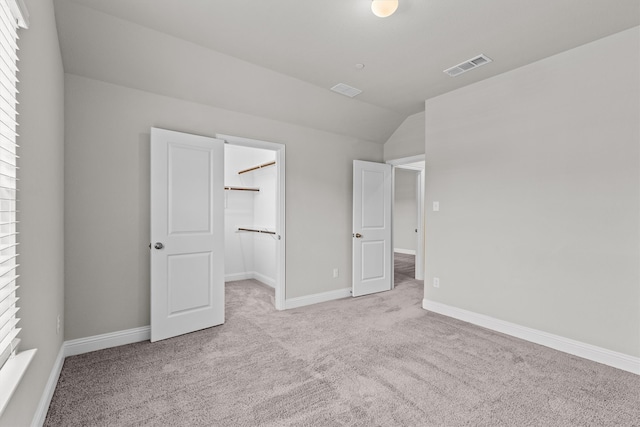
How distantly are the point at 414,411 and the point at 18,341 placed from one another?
2162 millimetres

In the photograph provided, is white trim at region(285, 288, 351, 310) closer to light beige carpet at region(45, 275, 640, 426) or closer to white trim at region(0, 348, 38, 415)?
light beige carpet at region(45, 275, 640, 426)

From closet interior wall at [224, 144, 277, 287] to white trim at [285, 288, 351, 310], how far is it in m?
1.35

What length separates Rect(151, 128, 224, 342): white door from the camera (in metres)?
3.00

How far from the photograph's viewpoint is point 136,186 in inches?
118

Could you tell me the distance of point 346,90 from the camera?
3799 millimetres

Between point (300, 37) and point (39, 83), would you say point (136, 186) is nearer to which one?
point (39, 83)

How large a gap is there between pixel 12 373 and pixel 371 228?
4059 millimetres

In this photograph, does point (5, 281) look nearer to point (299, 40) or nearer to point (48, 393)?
point (48, 393)

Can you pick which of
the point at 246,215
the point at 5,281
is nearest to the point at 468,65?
the point at 5,281

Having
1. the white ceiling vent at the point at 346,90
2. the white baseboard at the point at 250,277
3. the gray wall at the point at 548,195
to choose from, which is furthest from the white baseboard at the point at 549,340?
the white ceiling vent at the point at 346,90

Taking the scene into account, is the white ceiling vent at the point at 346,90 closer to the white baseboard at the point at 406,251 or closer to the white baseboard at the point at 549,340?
the white baseboard at the point at 549,340

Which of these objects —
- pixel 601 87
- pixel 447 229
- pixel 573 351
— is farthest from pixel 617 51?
pixel 573 351

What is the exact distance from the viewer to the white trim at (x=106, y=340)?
8.81ft

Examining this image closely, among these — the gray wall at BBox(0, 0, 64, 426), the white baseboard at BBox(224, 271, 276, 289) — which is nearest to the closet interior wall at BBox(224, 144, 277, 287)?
the white baseboard at BBox(224, 271, 276, 289)
